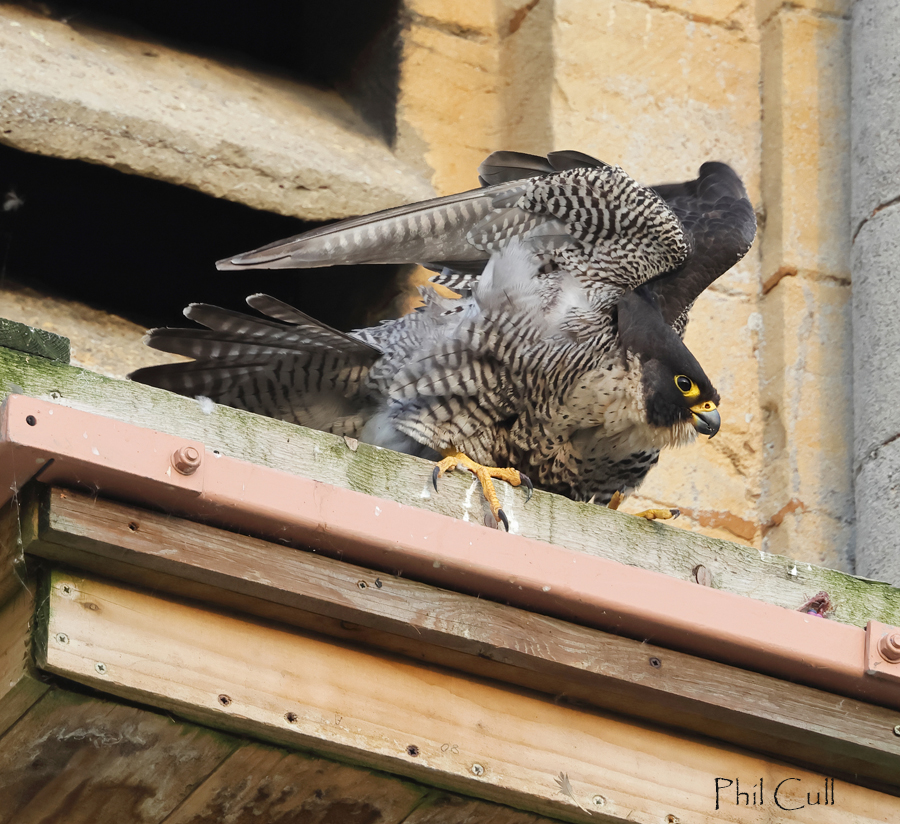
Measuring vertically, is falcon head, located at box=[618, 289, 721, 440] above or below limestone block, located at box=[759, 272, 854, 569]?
above

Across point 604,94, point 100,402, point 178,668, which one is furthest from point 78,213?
point 178,668

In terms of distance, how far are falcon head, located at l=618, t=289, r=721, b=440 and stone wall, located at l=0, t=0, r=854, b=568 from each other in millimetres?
683

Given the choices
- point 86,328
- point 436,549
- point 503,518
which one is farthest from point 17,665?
point 86,328

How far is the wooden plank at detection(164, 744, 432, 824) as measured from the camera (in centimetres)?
198

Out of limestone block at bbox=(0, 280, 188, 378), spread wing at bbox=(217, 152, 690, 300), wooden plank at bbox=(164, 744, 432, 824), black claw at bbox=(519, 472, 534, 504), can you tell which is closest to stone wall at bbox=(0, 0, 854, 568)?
limestone block at bbox=(0, 280, 188, 378)

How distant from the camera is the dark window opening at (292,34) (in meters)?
4.32

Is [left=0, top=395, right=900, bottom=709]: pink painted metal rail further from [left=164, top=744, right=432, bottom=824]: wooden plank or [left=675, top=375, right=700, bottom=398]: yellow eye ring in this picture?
[left=675, top=375, right=700, bottom=398]: yellow eye ring

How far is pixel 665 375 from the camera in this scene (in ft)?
10.8

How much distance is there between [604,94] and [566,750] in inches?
104

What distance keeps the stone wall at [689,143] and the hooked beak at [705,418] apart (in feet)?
2.13

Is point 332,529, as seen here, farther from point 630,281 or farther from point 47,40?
point 47,40

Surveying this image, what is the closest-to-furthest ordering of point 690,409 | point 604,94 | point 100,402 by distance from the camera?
point 100,402
point 690,409
point 604,94

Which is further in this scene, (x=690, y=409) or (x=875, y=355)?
(x=875, y=355)

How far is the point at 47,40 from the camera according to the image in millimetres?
3902
